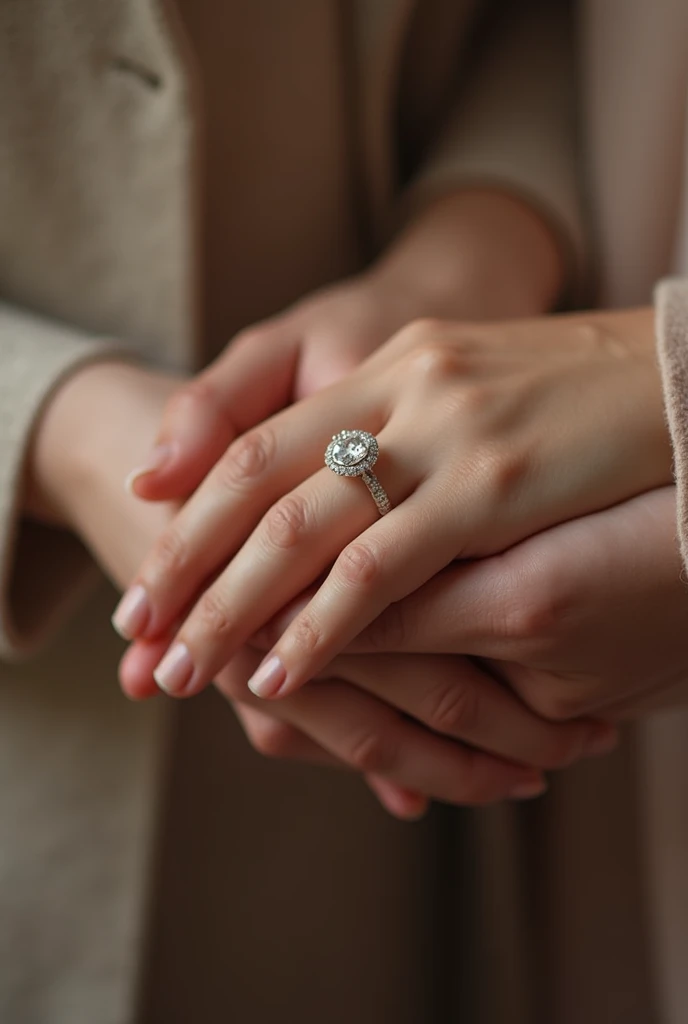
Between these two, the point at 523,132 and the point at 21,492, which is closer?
the point at 21,492

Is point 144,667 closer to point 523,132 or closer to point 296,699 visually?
point 296,699

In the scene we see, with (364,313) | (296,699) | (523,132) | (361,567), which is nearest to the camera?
(361,567)

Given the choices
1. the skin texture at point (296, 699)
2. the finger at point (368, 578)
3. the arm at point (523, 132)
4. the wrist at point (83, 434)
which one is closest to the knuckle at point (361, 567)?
the finger at point (368, 578)

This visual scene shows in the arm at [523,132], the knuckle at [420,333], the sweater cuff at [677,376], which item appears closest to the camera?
the sweater cuff at [677,376]

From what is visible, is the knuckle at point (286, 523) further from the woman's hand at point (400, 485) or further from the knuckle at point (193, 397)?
the knuckle at point (193, 397)

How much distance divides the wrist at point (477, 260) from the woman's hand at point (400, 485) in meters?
0.18

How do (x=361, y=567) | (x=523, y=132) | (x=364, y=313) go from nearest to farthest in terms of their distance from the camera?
(x=361, y=567) → (x=364, y=313) → (x=523, y=132)

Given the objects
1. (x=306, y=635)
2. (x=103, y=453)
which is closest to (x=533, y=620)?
(x=306, y=635)

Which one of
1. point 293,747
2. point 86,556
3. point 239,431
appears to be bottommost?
point 293,747

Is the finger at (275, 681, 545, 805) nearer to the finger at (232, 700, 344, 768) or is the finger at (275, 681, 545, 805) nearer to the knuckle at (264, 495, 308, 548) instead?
the finger at (232, 700, 344, 768)

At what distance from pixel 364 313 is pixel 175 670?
0.35 metres

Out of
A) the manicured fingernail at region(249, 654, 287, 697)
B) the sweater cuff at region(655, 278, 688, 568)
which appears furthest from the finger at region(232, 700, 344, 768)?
the sweater cuff at region(655, 278, 688, 568)

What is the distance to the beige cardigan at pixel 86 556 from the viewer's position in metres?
0.68

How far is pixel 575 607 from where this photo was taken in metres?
0.49
